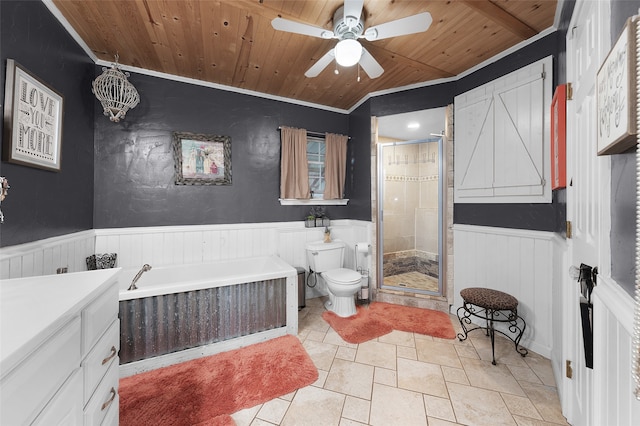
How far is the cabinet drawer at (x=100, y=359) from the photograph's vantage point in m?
0.87

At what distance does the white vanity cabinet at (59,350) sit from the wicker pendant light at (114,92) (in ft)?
6.03

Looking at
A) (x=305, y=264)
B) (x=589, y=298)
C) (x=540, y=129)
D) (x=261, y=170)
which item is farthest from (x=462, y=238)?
(x=261, y=170)

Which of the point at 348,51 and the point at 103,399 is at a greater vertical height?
the point at 348,51

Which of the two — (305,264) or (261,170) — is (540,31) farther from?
(305,264)

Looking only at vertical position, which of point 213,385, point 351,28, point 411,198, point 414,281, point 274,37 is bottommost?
point 213,385

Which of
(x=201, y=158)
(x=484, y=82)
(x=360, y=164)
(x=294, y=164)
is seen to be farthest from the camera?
(x=360, y=164)

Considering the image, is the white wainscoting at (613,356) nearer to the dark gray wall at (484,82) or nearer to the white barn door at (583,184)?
the white barn door at (583,184)

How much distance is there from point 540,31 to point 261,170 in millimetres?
2972

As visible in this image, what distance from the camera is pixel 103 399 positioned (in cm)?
98

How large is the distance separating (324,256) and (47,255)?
7.70 ft

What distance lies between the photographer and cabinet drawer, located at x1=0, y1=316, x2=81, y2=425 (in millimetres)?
A: 530

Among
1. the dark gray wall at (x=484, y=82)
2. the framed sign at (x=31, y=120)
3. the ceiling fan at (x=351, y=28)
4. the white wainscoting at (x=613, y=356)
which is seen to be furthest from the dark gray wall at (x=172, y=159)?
the white wainscoting at (x=613, y=356)

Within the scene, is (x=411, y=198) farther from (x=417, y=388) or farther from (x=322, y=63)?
(x=417, y=388)

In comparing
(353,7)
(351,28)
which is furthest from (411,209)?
(353,7)
